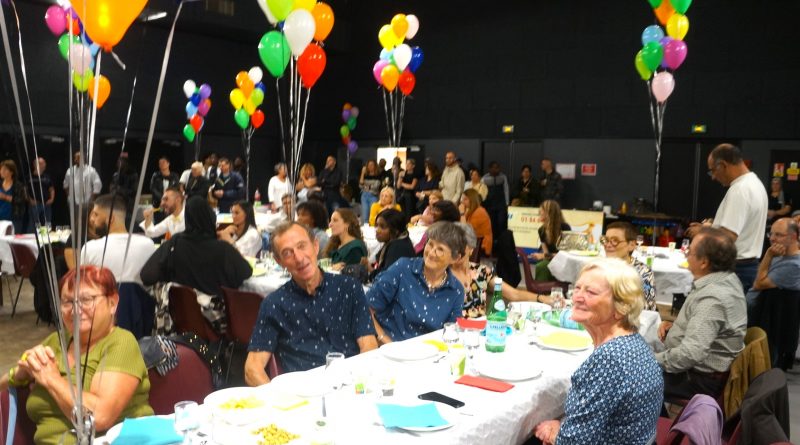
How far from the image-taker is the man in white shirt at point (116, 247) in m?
3.97

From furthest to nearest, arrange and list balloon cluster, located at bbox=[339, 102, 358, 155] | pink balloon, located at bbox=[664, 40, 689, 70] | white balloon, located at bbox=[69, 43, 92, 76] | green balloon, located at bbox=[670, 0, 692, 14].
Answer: balloon cluster, located at bbox=[339, 102, 358, 155], pink balloon, located at bbox=[664, 40, 689, 70], green balloon, located at bbox=[670, 0, 692, 14], white balloon, located at bbox=[69, 43, 92, 76]

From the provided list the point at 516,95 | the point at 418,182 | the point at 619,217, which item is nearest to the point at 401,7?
the point at 516,95

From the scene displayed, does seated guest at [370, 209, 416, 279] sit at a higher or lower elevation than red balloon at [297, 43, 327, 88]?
lower

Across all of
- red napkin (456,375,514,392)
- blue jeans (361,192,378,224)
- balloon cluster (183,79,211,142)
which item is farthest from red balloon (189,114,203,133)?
red napkin (456,375,514,392)

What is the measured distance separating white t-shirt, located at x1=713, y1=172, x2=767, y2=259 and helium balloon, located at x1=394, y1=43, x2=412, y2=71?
471 centimetres

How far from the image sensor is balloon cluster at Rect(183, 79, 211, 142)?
12414 mm

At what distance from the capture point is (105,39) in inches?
92.9

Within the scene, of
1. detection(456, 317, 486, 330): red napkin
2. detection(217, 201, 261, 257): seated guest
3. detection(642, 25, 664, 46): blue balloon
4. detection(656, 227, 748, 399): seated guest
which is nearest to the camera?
detection(456, 317, 486, 330): red napkin

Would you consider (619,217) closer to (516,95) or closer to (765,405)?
(516,95)

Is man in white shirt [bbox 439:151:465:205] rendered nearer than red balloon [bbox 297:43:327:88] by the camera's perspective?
No

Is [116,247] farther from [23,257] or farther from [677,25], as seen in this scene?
[677,25]

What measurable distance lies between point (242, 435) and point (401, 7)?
1318 centimetres

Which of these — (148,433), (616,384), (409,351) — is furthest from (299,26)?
(616,384)

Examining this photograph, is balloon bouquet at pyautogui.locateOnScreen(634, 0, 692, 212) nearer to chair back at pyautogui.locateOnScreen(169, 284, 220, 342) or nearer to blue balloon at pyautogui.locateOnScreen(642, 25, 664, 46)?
blue balloon at pyautogui.locateOnScreen(642, 25, 664, 46)
